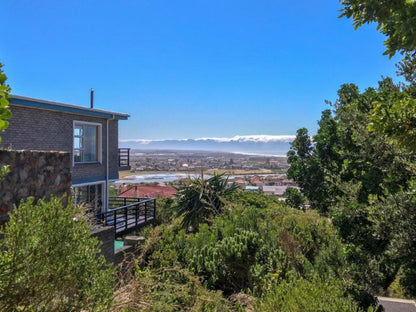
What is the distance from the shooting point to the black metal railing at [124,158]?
45.8ft

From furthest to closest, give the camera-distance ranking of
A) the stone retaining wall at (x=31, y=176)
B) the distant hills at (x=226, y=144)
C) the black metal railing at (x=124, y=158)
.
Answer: the distant hills at (x=226, y=144) < the black metal railing at (x=124, y=158) < the stone retaining wall at (x=31, y=176)

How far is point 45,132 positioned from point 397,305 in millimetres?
11685

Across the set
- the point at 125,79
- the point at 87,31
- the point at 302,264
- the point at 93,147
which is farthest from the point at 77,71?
the point at 302,264

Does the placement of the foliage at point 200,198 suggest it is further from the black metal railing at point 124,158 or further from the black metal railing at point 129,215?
the black metal railing at point 124,158

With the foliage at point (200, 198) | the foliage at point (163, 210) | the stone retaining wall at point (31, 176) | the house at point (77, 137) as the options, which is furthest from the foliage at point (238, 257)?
the foliage at point (163, 210)

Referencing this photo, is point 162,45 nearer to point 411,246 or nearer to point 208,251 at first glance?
point 208,251

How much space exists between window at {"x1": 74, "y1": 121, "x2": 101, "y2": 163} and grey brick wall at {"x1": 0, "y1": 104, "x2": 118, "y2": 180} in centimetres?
20

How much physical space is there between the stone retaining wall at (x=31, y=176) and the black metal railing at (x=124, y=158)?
8852 millimetres

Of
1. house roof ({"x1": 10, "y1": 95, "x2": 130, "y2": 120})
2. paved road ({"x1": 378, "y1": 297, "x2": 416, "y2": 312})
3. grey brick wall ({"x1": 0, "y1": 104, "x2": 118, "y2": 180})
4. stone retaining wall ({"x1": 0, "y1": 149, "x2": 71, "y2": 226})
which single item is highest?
house roof ({"x1": 10, "y1": 95, "x2": 130, "y2": 120})

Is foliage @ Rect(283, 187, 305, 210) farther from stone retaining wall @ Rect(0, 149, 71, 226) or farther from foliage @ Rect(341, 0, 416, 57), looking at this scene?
foliage @ Rect(341, 0, 416, 57)

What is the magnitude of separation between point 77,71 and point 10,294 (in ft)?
65.5

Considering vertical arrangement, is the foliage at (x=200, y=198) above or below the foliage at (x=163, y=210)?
above

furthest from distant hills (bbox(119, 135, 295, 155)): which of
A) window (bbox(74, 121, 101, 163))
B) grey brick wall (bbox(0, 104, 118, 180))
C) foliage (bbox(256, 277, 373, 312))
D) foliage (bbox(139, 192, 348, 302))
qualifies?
foliage (bbox(256, 277, 373, 312))

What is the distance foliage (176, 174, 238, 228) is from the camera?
11.6m
